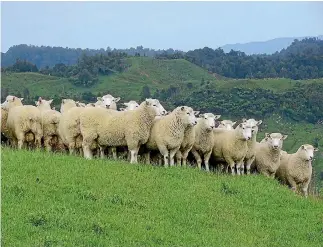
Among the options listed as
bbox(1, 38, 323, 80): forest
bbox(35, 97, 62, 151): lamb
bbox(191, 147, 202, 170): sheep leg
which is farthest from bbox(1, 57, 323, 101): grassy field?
bbox(191, 147, 202, 170): sheep leg

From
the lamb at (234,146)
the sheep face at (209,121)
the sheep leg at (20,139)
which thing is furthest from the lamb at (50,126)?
the lamb at (234,146)

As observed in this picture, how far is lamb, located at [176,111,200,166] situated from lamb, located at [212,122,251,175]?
112 centimetres

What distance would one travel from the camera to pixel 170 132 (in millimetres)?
15641

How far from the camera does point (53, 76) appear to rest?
14388 centimetres

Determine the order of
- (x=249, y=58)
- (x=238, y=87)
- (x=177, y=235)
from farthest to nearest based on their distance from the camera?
(x=249, y=58)
(x=238, y=87)
(x=177, y=235)

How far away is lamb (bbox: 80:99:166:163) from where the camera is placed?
15594 mm

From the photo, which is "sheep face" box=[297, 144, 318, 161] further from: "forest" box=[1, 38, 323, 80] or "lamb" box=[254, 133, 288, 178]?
"forest" box=[1, 38, 323, 80]

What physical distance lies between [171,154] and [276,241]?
18.7ft

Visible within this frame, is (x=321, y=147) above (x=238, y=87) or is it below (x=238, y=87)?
below

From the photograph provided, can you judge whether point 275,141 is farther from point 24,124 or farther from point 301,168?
point 24,124

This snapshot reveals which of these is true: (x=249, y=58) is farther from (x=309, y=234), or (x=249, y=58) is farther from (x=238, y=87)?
(x=309, y=234)

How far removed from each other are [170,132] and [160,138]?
0.32 m

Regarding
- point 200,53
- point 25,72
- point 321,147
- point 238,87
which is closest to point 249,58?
point 200,53

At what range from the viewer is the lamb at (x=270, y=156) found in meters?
16.7
